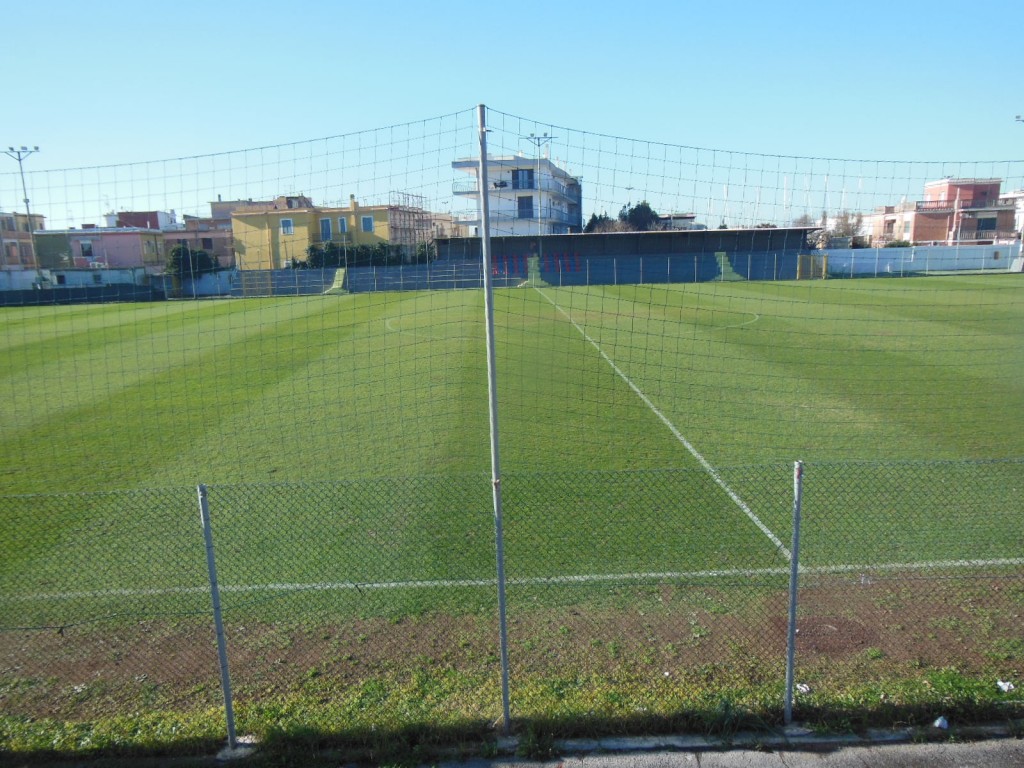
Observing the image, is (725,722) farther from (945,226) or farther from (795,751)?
(945,226)

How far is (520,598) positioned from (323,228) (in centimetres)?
525

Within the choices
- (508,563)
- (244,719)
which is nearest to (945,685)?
(508,563)

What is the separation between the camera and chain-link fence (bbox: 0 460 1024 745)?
5.07m

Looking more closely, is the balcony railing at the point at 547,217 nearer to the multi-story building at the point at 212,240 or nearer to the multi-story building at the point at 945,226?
the multi-story building at the point at 212,240

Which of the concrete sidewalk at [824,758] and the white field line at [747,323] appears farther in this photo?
the white field line at [747,323]

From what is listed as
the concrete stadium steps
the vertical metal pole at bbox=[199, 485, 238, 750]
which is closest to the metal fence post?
the vertical metal pole at bbox=[199, 485, 238, 750]

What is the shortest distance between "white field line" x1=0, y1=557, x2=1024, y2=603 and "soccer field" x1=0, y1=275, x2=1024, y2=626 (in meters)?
0.04

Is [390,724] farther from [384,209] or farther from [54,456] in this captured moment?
[54,456]

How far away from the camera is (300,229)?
33.6 ft

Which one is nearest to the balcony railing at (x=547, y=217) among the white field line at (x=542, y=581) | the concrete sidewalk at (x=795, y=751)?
the white field line at (x=542, y=581)

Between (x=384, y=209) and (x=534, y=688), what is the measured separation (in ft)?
14.9

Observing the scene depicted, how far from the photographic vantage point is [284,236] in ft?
32.6

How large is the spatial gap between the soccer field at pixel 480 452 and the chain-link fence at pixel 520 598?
2.0 inches

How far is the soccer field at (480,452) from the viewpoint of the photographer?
7090 millimetres
